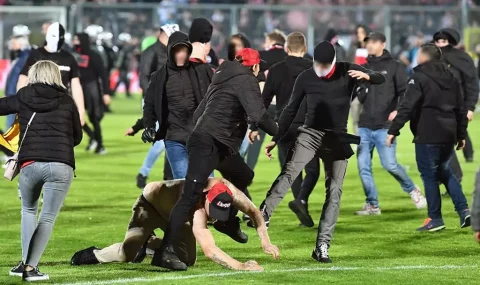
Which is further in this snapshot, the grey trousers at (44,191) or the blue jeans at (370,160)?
the blue jeans at (370,160)

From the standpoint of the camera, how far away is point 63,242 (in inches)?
469

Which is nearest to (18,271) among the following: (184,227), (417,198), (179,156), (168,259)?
(168,259)

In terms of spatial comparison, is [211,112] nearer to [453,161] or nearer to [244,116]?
[244,116]

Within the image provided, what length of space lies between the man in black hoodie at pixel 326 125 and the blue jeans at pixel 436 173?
1947 millimetres

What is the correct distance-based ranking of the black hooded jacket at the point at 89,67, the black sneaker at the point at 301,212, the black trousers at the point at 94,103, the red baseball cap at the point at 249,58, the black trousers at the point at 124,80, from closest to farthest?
the red baseball cap at the point at 249,58 < the black sneaker at the point at 301,212 < the black hooded jacket at the point at 89,67 < the black trousers at the point at 94,103 < the black trousers at the point at 124,80

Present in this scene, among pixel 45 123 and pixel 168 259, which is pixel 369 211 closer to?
pixel 168 259

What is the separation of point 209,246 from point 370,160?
5234 millimetres

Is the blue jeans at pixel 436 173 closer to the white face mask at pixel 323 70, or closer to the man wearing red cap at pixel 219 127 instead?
the white face mask at pixel 323 70

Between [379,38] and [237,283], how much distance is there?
5.75 m

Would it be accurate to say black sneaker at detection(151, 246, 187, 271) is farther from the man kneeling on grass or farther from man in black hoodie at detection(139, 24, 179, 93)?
man in black hoodie at detection(139, 24, 179, 93)

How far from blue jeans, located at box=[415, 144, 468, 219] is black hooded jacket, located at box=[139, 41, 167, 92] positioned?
13.8ft

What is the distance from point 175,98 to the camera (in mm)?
11414

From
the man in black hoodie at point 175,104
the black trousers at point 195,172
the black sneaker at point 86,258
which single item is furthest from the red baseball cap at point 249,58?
the black sneaker at point 86,258

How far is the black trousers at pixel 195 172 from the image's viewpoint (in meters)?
9.69
